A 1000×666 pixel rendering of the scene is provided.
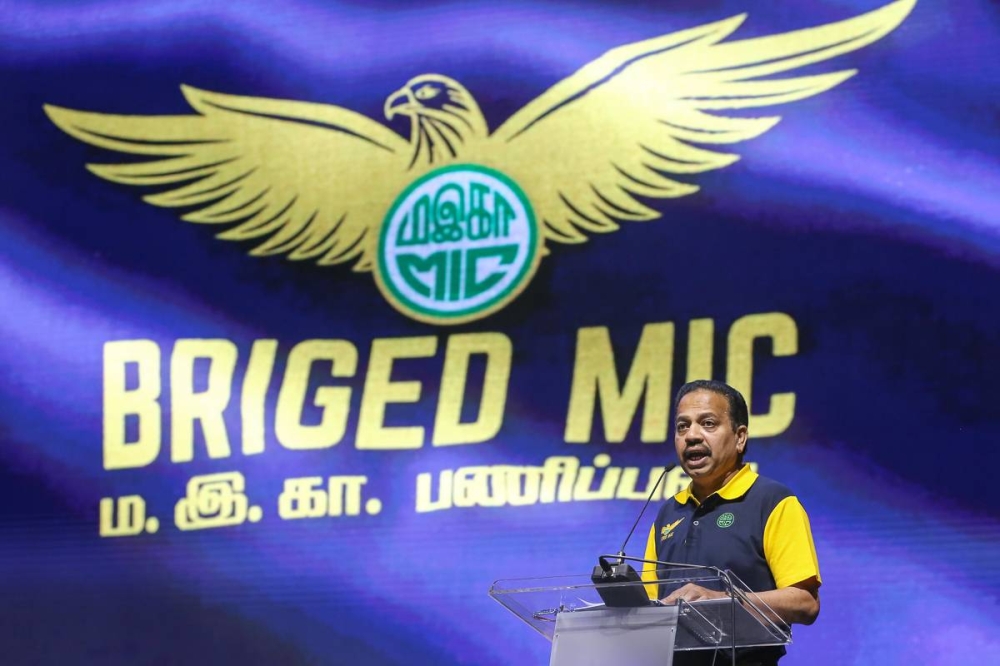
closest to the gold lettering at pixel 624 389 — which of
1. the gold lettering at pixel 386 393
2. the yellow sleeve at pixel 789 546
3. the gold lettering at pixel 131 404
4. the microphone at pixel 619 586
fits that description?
the gold lettering at pixel 386 393

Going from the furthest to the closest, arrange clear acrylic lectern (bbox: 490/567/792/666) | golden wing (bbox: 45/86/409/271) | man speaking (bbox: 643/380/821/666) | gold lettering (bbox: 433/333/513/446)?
golden wing (bbox: 45/86/409/271), gold lettering (bbox: 433/333/513/446), man speaking (bbox: 643/380/821/666), clear acrylic lectern (bbox: 490/567/792/666)

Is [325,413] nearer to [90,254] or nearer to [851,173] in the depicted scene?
[90,254]

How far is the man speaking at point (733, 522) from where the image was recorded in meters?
2.82

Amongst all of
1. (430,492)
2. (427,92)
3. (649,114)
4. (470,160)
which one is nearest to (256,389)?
(430,492)

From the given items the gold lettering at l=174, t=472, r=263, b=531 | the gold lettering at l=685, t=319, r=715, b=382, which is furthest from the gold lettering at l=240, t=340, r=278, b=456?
the gold lettering at l=685, t=319, r=715, b=382

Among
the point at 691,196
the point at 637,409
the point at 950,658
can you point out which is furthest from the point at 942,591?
the point at 691,196

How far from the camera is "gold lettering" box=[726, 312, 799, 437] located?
4.87 meters

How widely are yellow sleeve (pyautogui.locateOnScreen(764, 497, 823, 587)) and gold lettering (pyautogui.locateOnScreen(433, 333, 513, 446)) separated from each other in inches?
91.8

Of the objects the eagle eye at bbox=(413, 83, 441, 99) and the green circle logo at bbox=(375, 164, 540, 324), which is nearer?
the green circle logo at bbox=(375, 164, 540, 324)

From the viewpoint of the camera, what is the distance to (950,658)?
455cm

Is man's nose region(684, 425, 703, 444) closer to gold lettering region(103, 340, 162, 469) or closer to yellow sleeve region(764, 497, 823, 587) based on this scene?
yellow sleeve region(764, 497, 823, 587)

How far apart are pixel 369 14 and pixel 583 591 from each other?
3.46 meters

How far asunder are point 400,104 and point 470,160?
352 millimetres

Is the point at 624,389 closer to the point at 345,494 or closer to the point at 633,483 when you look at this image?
the point at 633,483
